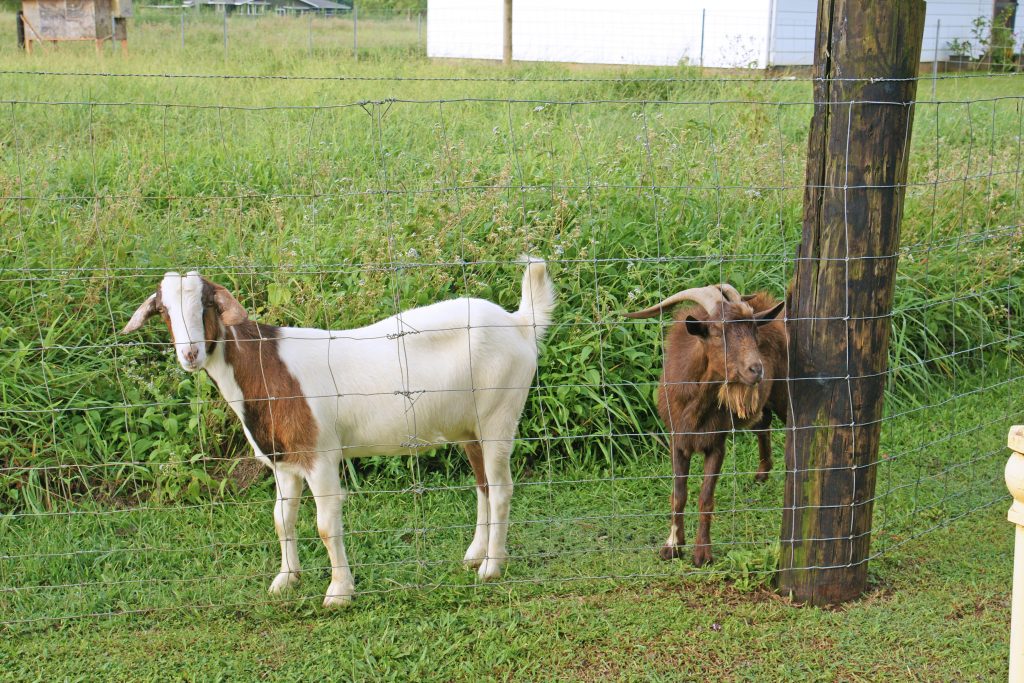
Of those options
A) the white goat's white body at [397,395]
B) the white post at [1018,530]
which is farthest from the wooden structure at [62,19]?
the white post at [1018,530]

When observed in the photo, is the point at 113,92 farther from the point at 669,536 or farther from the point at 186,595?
the point at 669,536

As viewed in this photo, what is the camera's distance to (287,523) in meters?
4.31

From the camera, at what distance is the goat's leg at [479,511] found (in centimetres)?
460

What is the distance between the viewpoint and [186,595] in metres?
4.32

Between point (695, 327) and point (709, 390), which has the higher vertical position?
point (695, 327)

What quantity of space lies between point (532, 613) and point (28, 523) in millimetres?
2587

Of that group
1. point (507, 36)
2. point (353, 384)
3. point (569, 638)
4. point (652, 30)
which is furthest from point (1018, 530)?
point (652, 30)

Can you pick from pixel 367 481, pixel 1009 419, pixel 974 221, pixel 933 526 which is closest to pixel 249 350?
pixel 367 481

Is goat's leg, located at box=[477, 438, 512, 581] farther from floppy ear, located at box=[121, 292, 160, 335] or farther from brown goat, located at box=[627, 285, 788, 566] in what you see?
floppy ear, located at box=[121, 292, 160, 335]

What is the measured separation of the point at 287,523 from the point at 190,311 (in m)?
1.04

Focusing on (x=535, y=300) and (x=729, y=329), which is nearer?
(x=729, y=329)

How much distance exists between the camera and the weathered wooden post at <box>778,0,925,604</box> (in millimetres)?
3760

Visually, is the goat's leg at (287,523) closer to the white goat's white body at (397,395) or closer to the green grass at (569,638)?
the white goat's white body at (397,395)

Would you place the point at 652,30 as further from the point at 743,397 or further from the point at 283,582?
the point at 283,582
